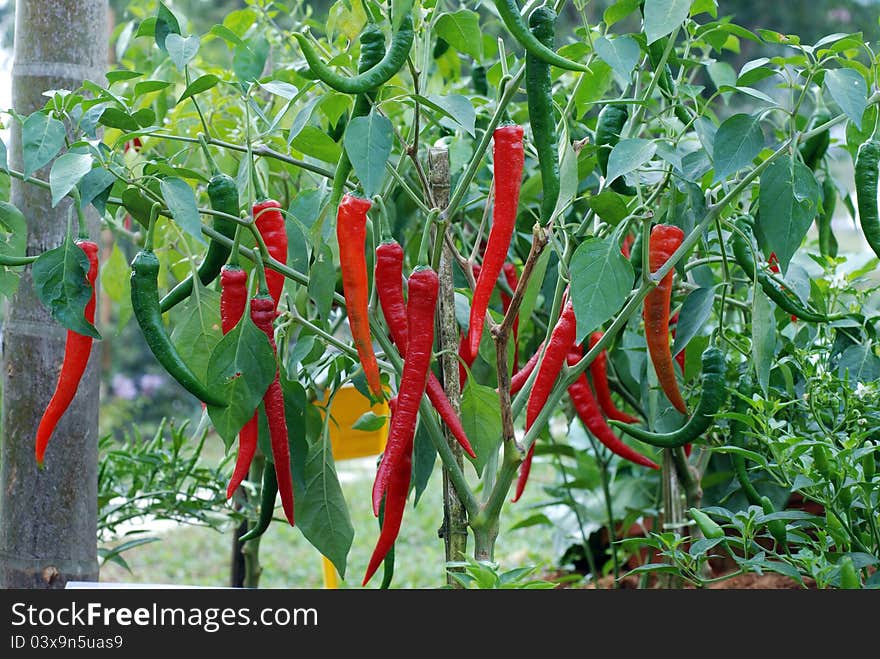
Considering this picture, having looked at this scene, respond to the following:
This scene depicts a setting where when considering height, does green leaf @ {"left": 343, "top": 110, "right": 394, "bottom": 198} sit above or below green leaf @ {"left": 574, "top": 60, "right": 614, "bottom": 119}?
below

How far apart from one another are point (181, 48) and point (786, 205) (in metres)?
0.64

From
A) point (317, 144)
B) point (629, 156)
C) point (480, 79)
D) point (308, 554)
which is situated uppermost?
point (480, 79)

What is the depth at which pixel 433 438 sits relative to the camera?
3.59 feet

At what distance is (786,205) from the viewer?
3.25 ft

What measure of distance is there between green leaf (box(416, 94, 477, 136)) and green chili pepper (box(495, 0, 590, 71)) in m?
0.08

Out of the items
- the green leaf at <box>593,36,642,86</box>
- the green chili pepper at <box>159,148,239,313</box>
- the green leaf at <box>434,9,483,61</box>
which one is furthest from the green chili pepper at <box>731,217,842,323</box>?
the green chili pepper at <box>159,148,239,313</box>

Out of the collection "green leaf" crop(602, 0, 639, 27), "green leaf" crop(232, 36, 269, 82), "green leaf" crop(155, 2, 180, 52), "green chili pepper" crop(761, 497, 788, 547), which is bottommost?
"green chili pepper" crop(761, 497, 788, 547)

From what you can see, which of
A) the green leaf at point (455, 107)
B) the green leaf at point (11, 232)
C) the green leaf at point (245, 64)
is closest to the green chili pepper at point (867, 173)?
the green leaf at point (455, 107)

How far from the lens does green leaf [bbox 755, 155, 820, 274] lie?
987 millimetres

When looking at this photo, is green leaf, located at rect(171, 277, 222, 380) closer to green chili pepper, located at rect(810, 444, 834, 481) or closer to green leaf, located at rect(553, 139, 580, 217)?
green leaf, located at rect(553, 139, 580, 217)

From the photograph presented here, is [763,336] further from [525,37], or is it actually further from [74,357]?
[74,357]

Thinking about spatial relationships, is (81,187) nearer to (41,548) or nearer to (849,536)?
(41,548)

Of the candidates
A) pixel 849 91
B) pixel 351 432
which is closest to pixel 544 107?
pixel 849 91

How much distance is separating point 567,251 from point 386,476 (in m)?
0.36
